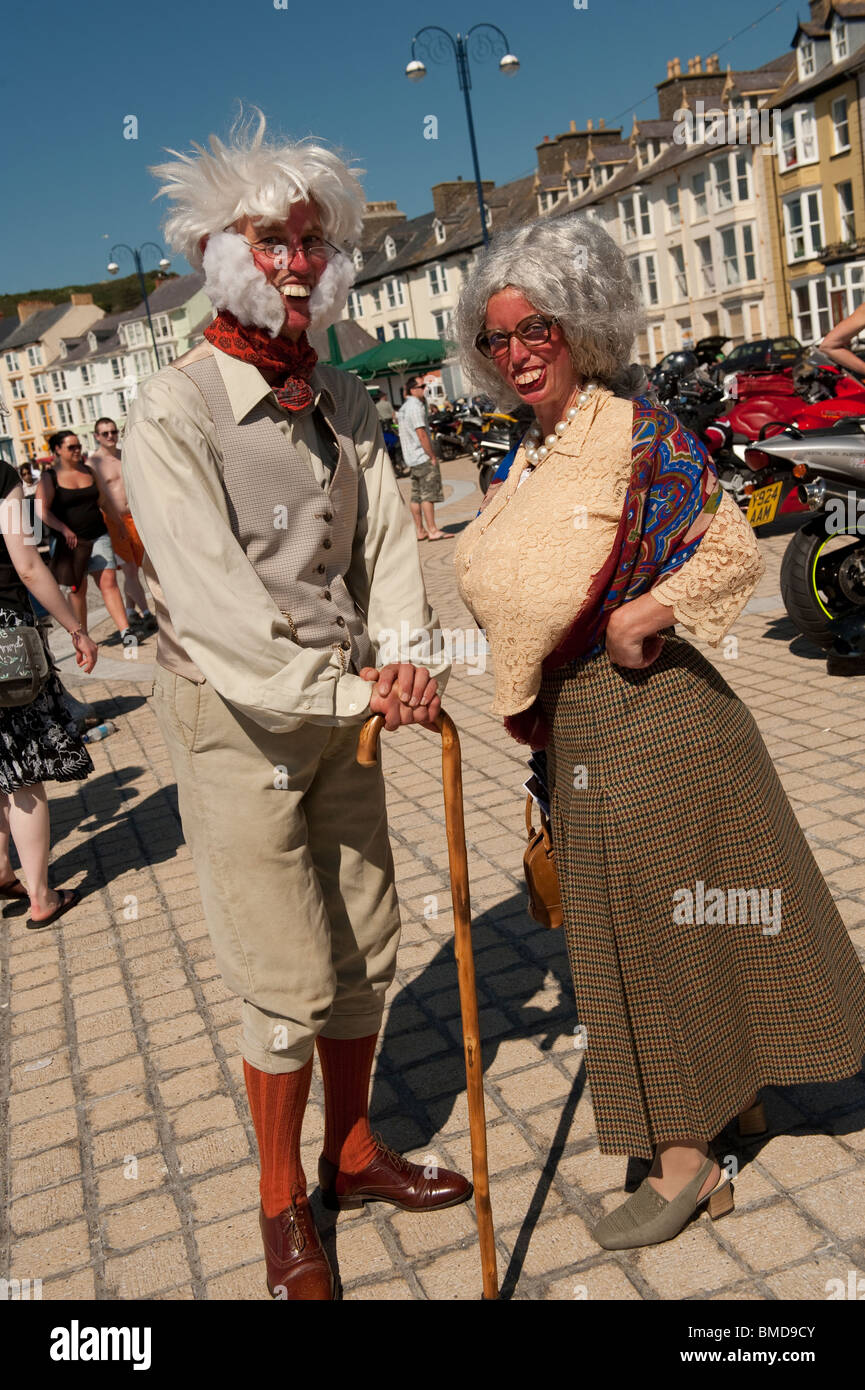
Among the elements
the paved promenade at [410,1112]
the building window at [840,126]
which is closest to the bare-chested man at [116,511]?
the paved promenade at [410,1112]

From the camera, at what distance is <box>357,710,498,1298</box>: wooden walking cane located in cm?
236

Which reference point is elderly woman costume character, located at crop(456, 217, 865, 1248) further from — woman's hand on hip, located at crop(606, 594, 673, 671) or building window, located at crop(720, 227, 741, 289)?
building window, located at crop(720, 227, 741, 289)

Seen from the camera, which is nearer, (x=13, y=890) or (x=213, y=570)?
(x=213, y=570)

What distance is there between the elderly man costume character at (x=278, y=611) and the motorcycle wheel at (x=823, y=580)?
4280 mm

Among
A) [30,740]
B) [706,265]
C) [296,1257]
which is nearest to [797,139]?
[706,265]

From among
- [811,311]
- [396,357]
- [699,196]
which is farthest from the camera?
[699,196]

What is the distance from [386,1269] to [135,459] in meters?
1.88

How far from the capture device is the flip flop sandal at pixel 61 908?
508cm

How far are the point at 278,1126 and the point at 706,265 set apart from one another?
51.1m

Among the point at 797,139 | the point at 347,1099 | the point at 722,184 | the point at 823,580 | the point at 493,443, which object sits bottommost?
the point at 347,1099

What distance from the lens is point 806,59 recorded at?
40.8 metres

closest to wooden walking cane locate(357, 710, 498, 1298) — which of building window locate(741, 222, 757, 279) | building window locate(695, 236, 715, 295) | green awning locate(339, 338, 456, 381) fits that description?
green awning locate(339, 338, 456, 381)

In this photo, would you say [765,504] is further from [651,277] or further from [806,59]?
[651,277]

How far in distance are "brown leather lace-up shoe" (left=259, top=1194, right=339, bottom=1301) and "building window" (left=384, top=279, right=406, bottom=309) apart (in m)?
68.8
